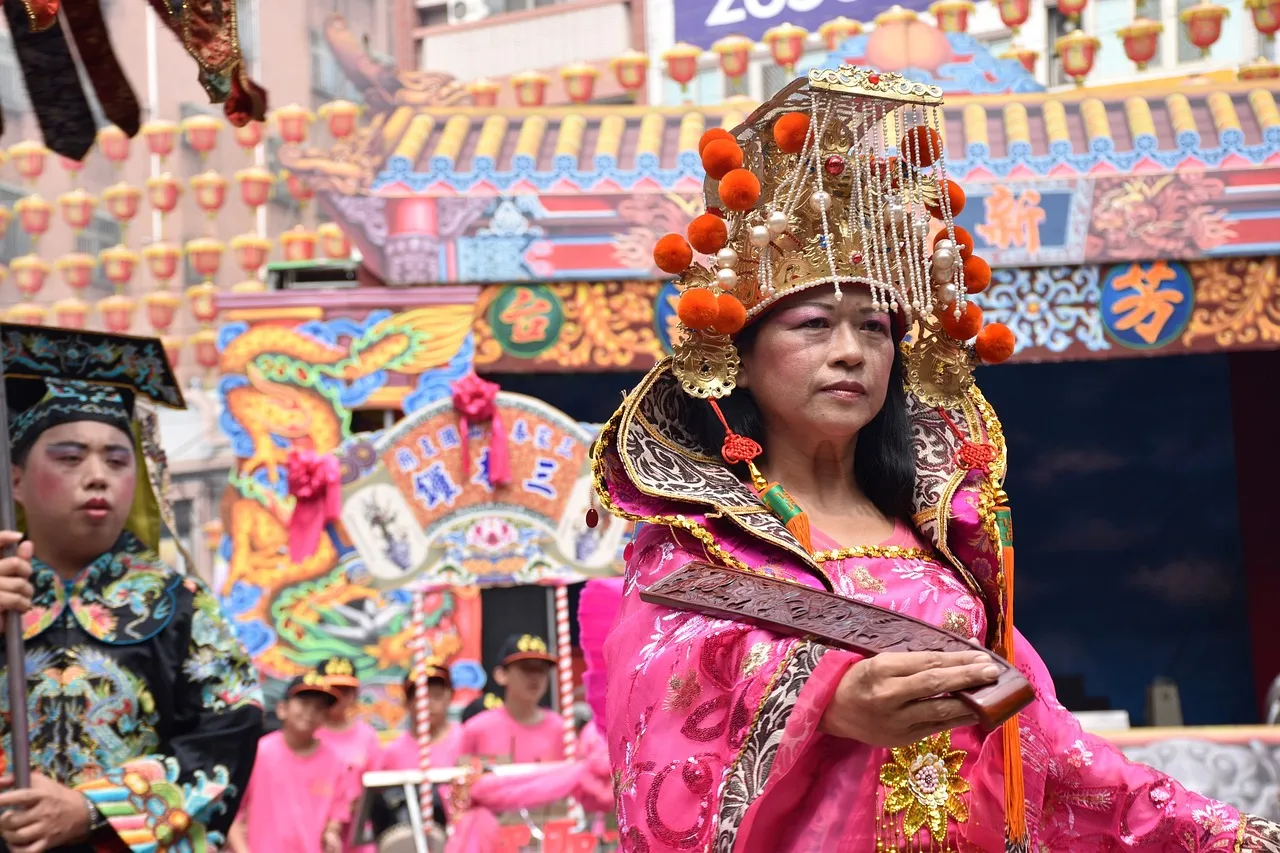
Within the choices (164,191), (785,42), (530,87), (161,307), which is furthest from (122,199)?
(785,42)

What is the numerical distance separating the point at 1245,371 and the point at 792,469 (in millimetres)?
6936

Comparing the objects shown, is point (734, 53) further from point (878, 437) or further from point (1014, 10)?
point (878, 437)

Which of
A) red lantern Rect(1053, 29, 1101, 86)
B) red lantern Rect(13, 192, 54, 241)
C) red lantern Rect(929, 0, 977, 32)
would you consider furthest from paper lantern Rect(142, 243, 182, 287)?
red lantern Rect(1053, 29, 1101, 86)

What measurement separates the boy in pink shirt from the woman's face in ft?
12.5

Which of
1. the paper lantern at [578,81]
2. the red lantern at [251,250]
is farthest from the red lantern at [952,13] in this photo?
the red lantern at [251,250]

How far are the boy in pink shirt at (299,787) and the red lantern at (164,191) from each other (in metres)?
3.63

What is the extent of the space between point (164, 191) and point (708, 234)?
7.12m

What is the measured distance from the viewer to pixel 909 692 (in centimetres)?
195

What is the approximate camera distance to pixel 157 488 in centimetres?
382

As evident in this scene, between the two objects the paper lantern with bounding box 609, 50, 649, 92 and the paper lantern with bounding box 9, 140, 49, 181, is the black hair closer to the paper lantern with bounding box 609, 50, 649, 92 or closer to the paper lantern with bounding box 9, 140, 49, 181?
the paper lantern with bounding box 609, 50, 649, 92

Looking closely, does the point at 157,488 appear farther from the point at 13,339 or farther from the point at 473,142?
the point at 473,142

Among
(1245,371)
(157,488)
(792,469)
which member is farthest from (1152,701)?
(792,469)

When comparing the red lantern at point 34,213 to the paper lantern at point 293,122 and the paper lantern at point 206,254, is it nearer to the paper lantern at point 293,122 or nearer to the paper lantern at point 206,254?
the paper lantern at point 206,254

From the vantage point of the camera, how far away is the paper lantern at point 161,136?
9031mm
